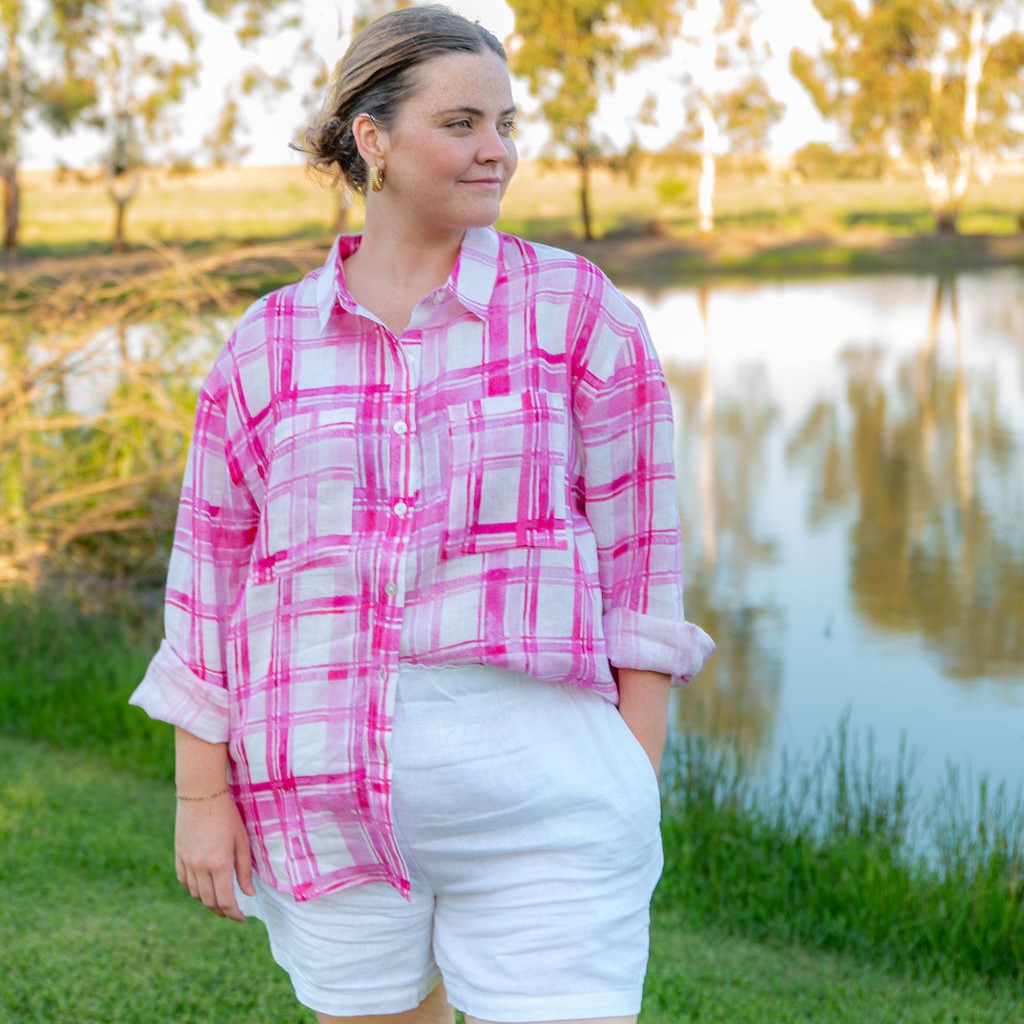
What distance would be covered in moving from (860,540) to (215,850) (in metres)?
7.01

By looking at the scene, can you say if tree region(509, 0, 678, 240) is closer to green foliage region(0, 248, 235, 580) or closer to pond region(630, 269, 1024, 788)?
pond region(630, 269, 1024, 788)

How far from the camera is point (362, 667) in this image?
56.4 inches

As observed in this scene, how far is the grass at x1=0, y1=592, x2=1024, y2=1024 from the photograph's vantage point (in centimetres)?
266

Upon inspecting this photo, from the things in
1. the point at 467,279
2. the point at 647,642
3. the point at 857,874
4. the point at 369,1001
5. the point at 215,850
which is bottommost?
the point at 857,874

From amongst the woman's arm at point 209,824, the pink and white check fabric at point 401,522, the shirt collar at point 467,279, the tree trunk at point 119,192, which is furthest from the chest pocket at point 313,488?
the tree trunk at point 119,192

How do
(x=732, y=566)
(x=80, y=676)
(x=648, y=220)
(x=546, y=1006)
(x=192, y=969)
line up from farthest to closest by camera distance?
(x=648, y=220)
(x=732, y=566)
(x=80, y=676)
(x=192, y=969)
(x=546, y=1006)

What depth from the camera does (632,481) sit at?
1.48m

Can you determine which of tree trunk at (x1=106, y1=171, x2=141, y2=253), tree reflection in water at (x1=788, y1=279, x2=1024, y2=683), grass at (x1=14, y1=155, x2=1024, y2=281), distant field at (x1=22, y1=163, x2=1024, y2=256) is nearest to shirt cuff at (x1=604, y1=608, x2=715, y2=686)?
tree reflection in water at (x1=788, y1=279, x2=1024, y2=683)

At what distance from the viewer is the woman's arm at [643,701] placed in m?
1.50

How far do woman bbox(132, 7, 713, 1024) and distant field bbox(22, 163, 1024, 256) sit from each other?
2625 cm

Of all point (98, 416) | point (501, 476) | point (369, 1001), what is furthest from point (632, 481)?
point (98, 416)

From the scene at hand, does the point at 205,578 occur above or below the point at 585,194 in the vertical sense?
below

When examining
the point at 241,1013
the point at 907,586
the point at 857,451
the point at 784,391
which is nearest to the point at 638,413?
the point at 241,1013

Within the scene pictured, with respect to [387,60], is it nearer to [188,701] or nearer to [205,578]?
[205,578]
